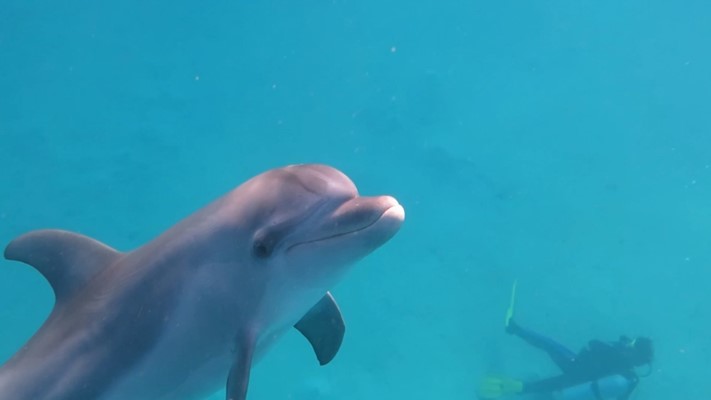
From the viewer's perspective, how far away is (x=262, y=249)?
3299mm

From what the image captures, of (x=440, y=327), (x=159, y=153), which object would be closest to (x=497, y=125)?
(x=440, y=327)

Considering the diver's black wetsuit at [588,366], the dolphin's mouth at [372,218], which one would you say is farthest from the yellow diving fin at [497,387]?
the dolphin's mouth at [372,218]

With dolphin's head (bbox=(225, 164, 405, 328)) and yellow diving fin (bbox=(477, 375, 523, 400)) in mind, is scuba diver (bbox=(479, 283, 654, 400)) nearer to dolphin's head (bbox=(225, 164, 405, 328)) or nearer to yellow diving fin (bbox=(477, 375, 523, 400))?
yellow diving fin (bbox=(477, 375, 523, 400))

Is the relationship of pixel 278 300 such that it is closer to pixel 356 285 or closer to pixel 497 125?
pixel 356 285

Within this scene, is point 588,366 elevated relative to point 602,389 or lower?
elevated

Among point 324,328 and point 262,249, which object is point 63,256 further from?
point 324,328

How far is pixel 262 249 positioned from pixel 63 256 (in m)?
1.29

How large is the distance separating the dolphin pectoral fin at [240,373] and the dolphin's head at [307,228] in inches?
10.6

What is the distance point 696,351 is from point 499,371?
7.21 metres

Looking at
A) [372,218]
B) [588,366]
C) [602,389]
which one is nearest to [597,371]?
[588,366]

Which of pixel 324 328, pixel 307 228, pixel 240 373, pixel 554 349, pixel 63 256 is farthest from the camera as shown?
pixel 554 349

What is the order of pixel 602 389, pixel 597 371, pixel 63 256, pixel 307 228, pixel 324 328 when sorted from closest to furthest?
pixel 307 228
pixel 63 256
pixel 324 328
pixel 602 389
pixel 597 371

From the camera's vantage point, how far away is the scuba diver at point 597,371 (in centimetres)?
1305

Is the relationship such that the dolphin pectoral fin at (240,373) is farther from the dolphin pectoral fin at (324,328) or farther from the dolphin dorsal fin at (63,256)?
the dolphin pectoral fin at (324,328)
